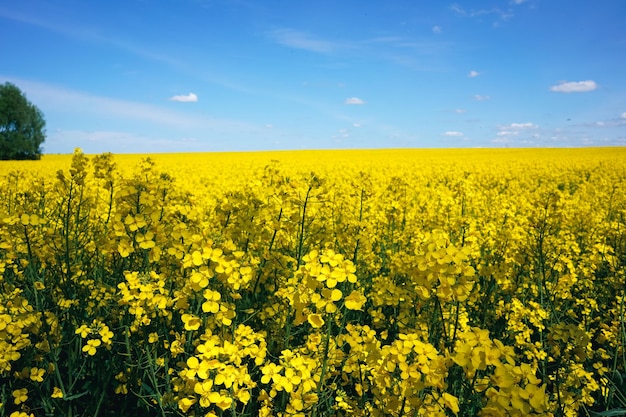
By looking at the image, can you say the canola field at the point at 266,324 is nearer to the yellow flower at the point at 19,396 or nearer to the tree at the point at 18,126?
the yellow flower at the point at 19,396

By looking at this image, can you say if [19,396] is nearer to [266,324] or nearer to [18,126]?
[266,324]

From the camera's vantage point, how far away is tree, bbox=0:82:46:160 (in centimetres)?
4259

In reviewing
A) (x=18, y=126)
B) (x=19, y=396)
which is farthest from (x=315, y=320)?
(x=18, y=126)

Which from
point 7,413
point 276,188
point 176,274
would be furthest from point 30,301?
point 276,188

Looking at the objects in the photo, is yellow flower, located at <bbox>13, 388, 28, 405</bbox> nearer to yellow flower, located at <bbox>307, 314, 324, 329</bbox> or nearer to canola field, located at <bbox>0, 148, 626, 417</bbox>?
canola field, located at <bbox>0, 148, 626, 417</bbox>

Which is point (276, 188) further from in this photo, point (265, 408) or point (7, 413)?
point (7, 413)

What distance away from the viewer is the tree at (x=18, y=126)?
4259 cm

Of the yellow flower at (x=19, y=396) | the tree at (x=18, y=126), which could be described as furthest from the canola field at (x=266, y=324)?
the tree at (x=18, y=126)

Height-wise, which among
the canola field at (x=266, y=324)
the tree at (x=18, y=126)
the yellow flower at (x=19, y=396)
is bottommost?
the yellow flower at (x=19, y=396)

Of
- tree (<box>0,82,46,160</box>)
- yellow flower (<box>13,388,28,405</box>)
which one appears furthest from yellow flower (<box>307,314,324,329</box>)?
tree (<box>0,82,46,160</box>)

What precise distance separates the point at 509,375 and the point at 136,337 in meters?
2.93

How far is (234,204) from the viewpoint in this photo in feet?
10.3

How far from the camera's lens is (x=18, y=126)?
4462cm

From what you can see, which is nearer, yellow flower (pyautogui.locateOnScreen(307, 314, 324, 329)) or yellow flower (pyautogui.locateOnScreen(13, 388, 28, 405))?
yellow flower (pyautogui.locateOnScreen(307, 314, 324, 329))
